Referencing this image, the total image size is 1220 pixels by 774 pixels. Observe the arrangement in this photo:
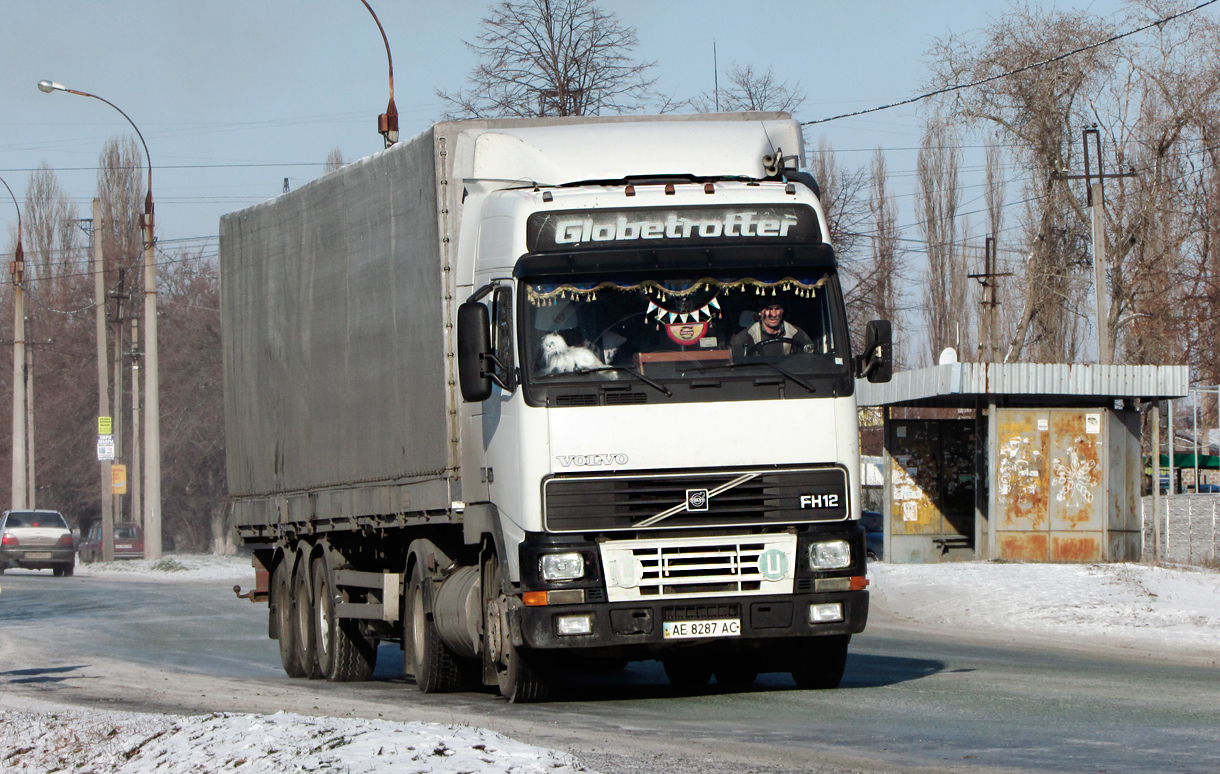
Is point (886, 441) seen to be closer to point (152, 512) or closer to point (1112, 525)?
point (1112, 525)

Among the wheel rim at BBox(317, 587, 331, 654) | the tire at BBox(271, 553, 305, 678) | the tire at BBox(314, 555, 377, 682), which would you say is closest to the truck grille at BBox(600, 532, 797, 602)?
the tire at BBox(314, 555, 377, 682)

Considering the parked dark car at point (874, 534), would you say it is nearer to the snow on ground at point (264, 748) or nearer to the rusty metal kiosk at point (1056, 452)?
the rusty metal kiosk at point (1056, 452)

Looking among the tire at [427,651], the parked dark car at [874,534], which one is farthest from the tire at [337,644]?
the parked dark car at [874,534]

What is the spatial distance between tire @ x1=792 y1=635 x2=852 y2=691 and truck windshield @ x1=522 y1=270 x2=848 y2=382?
208cm

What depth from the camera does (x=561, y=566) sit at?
1030 centimetres

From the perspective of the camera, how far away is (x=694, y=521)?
1032cm

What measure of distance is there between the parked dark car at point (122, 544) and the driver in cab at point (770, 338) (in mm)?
47718

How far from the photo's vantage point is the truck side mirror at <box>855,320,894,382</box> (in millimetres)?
10906

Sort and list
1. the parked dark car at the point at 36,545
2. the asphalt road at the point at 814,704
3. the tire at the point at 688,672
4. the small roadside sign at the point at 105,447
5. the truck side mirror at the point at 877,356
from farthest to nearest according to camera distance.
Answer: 1. the small roadside sign at the point at 105,447
2. the parked dark car at the point at 36,545
3. the tire at the point at 688,672
4. the truck side mirror at the point at 877,356
5. the asphalt road at the point at 814,704

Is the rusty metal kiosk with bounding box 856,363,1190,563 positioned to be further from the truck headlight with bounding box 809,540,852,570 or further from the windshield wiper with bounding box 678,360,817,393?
the windshield wiper with bounding box 678,360,817,393

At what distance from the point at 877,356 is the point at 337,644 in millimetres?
6094

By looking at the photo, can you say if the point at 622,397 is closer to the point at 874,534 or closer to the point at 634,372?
the point at 634,372

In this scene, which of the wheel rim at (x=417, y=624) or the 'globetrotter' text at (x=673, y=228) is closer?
the 'globetrotter' text at (x=673, y=228)

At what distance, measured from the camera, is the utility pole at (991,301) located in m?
50.9
